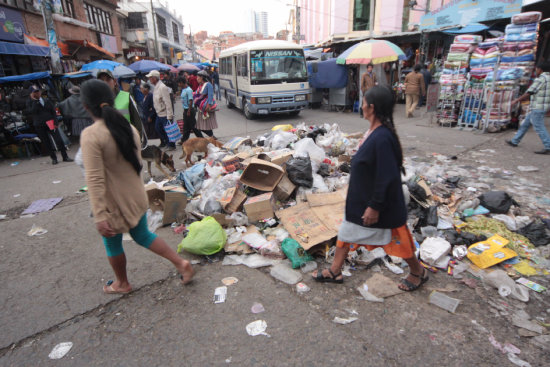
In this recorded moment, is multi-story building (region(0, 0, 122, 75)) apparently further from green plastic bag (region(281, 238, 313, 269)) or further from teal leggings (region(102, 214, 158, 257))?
green plastic bag (region(281, 238, 313, 269))

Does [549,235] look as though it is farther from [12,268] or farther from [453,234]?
[12,268]

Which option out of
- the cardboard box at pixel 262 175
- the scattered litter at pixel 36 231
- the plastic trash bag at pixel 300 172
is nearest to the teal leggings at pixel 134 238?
the cardboard box at pixel 262 175

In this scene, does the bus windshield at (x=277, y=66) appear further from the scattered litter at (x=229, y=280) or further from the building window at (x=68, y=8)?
the building window at (x=68, y=8)

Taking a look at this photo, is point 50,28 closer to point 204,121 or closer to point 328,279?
point 204,121

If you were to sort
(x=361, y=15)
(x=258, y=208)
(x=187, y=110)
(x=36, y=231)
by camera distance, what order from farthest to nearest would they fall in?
(x=361, y=15) → (x=187, y=110) → (x=36, y=231) → (x=258, y=208)

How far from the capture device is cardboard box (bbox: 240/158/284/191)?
413cm

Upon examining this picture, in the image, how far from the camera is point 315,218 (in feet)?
11.5

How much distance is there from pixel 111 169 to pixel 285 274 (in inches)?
68.6

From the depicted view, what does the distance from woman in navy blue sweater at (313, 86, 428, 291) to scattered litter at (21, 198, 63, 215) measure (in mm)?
4618

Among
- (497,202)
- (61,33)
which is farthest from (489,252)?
(61,33)

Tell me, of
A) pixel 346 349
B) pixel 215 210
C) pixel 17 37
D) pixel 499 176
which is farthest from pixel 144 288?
pixel 17 37

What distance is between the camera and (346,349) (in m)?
2.10

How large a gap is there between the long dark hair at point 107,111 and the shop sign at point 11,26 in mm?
14325

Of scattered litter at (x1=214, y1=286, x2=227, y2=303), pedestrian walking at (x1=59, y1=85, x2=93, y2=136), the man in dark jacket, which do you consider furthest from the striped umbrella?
scattered litter at (x1=214, y1=286, x2=227, y2=303)
